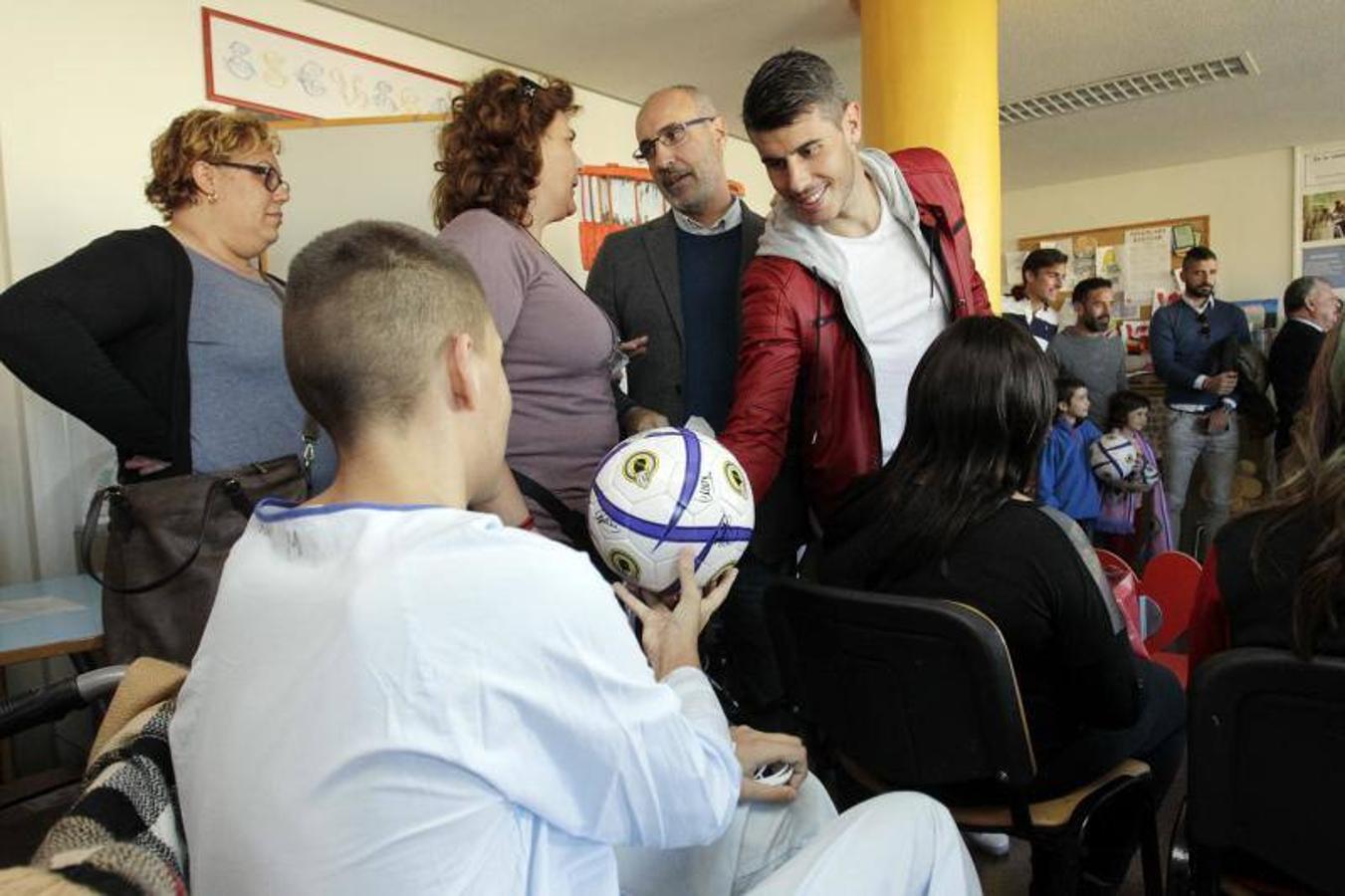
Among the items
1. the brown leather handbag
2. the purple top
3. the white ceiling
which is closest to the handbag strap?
the brown leather handbag

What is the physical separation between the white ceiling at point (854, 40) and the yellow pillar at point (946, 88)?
517mm

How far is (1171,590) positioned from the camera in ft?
9.24

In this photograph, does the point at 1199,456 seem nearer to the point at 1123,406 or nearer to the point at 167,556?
the point at 1123,406

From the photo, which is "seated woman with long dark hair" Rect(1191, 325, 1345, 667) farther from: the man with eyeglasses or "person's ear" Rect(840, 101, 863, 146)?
the man with eyeglasses

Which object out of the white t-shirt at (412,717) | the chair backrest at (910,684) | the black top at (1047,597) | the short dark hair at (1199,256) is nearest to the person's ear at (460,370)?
the white t-shirt at (412,717)

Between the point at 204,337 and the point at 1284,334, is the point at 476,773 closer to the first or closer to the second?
the point at 204,337

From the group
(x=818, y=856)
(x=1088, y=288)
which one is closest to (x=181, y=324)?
(x=818, y=856)

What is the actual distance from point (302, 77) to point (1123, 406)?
15.7ft

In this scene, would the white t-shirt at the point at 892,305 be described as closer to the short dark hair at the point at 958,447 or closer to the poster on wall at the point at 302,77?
the short dark hair at the point at 958,447

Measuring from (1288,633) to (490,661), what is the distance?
38.3 inches

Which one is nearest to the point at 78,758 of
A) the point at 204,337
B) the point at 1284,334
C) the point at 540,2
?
the point at 204,337

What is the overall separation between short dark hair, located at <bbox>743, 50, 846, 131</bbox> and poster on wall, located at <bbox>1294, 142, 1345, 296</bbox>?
24.3 ft

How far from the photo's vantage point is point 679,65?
5227mm

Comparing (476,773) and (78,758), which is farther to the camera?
(78,758)
